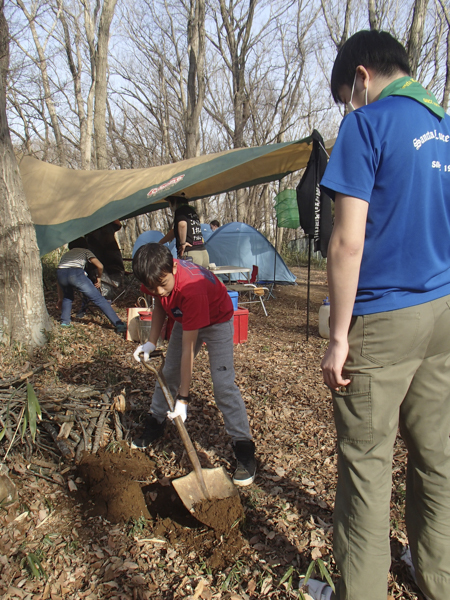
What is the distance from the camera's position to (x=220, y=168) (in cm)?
509

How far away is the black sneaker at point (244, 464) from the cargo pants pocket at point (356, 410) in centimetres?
135

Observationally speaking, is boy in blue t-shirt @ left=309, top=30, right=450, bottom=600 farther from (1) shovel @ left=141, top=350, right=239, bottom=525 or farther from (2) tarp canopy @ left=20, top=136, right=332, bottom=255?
(2) tarp canopy @ left=20, top=136, right=332, bottom=255

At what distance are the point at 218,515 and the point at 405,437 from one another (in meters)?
1.18

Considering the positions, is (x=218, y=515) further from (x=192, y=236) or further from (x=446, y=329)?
(x=192, y=236)

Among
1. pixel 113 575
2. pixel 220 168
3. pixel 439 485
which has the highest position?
pixel 220 168

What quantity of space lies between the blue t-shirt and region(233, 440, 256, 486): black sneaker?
161 cm

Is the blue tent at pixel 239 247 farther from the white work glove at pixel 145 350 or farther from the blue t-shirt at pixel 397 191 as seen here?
the blue t-shirt at pixel 397 191

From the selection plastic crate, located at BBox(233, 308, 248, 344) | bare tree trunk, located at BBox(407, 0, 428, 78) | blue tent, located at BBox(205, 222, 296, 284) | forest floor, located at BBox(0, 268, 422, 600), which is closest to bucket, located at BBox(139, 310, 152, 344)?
plastic crate, located at BBox(233, 308, 248, 344)

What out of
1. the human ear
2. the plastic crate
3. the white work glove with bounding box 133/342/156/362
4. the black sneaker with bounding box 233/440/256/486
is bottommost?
the black sneaker with bounding box 233/440/256/486

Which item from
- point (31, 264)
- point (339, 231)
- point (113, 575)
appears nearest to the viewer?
point (339, 231)

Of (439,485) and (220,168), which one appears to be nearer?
(439,485)

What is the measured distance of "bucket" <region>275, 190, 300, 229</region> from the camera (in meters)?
12.0

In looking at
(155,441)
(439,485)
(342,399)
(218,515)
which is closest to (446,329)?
(342,399)

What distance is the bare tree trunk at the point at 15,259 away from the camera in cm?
438
